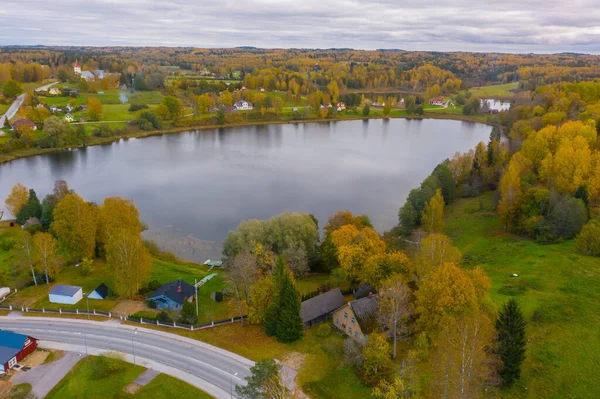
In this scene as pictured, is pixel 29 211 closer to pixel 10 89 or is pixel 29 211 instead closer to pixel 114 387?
pixel 114 387

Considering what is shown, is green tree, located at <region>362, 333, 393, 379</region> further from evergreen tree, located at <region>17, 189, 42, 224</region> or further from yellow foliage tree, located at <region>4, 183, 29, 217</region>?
yellow foliage tree, located at <region>4, 183, 29, 217</region>

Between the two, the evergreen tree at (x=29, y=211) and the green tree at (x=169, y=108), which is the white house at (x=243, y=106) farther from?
the evergreen tree at (x=29, y=211)

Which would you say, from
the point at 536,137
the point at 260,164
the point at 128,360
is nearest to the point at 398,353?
the point at 128,360

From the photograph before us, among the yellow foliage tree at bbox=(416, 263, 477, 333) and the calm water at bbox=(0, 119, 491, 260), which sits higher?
the yellow foliage tree at bbox=(416, 263, 477, 333)

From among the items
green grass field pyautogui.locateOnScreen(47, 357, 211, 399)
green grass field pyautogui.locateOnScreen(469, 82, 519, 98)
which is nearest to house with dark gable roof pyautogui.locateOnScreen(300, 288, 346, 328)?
green grass field pyautogui.locateOnScreen(47, 357, 211, 399)

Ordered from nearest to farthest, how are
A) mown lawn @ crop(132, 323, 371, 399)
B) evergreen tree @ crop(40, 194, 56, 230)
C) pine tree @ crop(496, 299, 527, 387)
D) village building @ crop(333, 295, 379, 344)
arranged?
pine tree @ crop(496, 299, 527, 387) < mown lawn @ crop(132, 323, 371, 399) < village building @ crop(333, 295, 379, 344) < evergreen tree @ crop(40, 194, 56, 230)

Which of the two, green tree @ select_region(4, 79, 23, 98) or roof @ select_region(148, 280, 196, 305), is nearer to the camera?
roof @ select_region(148, 280, 196, 305)

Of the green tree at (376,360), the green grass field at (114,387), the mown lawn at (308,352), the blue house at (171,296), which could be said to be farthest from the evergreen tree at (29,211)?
the green tree at (376,360)
